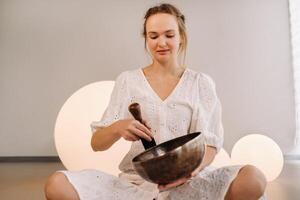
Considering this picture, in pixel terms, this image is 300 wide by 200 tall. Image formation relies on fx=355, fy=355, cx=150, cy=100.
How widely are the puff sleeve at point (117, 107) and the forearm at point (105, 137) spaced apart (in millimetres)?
35

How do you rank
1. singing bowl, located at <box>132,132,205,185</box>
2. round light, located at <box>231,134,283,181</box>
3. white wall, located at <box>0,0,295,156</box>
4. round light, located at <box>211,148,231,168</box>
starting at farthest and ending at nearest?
white wall, located at <box>0,0,295,156</box> < round light, located at <box>231,134,283,181</box> < round light, located at <box>211,148,231,168</box> < singing bowl, located at <box>132,132,205,185</box>

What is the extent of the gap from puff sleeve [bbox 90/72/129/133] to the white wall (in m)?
1.44

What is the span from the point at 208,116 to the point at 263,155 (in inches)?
34.5

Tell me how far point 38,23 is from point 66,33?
0.21m

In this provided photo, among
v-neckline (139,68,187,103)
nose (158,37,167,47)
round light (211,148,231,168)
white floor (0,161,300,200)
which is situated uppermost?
nose (158,37,167,47)

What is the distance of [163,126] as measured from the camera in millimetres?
948

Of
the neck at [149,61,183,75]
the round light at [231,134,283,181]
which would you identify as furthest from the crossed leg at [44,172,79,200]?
the round light at [231,134,283,181]

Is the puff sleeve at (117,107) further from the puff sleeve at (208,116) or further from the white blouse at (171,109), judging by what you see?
the puff sleeve at (208,116)

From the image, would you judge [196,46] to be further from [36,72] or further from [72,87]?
[36,72]

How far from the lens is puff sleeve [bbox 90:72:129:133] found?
3.14 feet

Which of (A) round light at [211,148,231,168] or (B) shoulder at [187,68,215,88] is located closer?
(B) shoulder at [187,68,215,88]

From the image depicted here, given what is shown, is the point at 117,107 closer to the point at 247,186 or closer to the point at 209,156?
the point at 209,156

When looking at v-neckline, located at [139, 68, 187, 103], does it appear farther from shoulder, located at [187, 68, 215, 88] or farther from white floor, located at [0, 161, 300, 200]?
white floor, located at [0, 161, 300, 200]

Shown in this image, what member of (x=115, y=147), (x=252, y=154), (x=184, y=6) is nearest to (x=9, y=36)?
(x=184, y=6)
